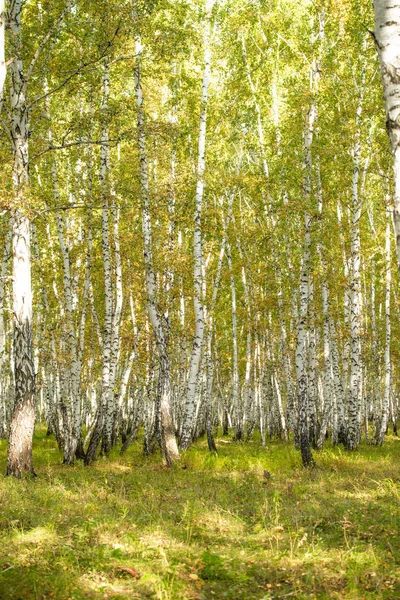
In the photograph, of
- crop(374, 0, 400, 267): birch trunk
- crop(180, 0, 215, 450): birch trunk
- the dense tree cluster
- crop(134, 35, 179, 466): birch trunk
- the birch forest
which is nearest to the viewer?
crop(374, 0, 400, 267): birch trunk

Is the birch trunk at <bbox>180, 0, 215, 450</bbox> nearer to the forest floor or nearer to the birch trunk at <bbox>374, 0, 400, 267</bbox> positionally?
the forest floor

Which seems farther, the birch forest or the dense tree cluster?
the dense tree cluster

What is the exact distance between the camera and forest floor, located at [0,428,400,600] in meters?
4.87

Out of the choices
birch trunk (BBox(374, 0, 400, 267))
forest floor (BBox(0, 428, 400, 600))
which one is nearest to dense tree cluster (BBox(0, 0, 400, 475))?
birch trunk (BBox(374, 0, 400, 267))

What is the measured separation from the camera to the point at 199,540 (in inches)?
247

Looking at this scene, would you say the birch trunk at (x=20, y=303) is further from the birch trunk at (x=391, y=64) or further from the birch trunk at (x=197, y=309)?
the birch trunk at (x=391, y=64)

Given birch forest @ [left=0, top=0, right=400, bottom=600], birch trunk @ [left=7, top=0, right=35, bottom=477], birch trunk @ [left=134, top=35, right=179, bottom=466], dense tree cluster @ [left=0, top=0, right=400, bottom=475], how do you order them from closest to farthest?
1. birch forest @ [left=0, top=0, right=400, bottom=600]
2. birch trunk @ [left=7, top=0, right=35, bottom=477]
3. dense tree cluster @ [left=0, top=0, right=400, bottom=475]
4. birch trunk @ [left=134, top=35, right=179, bottom=466]

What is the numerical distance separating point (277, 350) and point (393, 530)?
75.5 ft

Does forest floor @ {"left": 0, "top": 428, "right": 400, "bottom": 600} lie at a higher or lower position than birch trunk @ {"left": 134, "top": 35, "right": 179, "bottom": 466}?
lower

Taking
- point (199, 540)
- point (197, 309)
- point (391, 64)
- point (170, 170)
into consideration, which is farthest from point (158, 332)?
point (391, 64)

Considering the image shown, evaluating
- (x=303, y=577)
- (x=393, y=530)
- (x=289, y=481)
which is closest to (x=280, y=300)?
(x=289, y=481)

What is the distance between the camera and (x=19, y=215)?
10500mm

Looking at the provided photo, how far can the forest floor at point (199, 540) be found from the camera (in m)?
4.87

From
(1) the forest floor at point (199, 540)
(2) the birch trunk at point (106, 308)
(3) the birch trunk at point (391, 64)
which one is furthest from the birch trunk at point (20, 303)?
(3) the birch trunk at point (391, 64)
